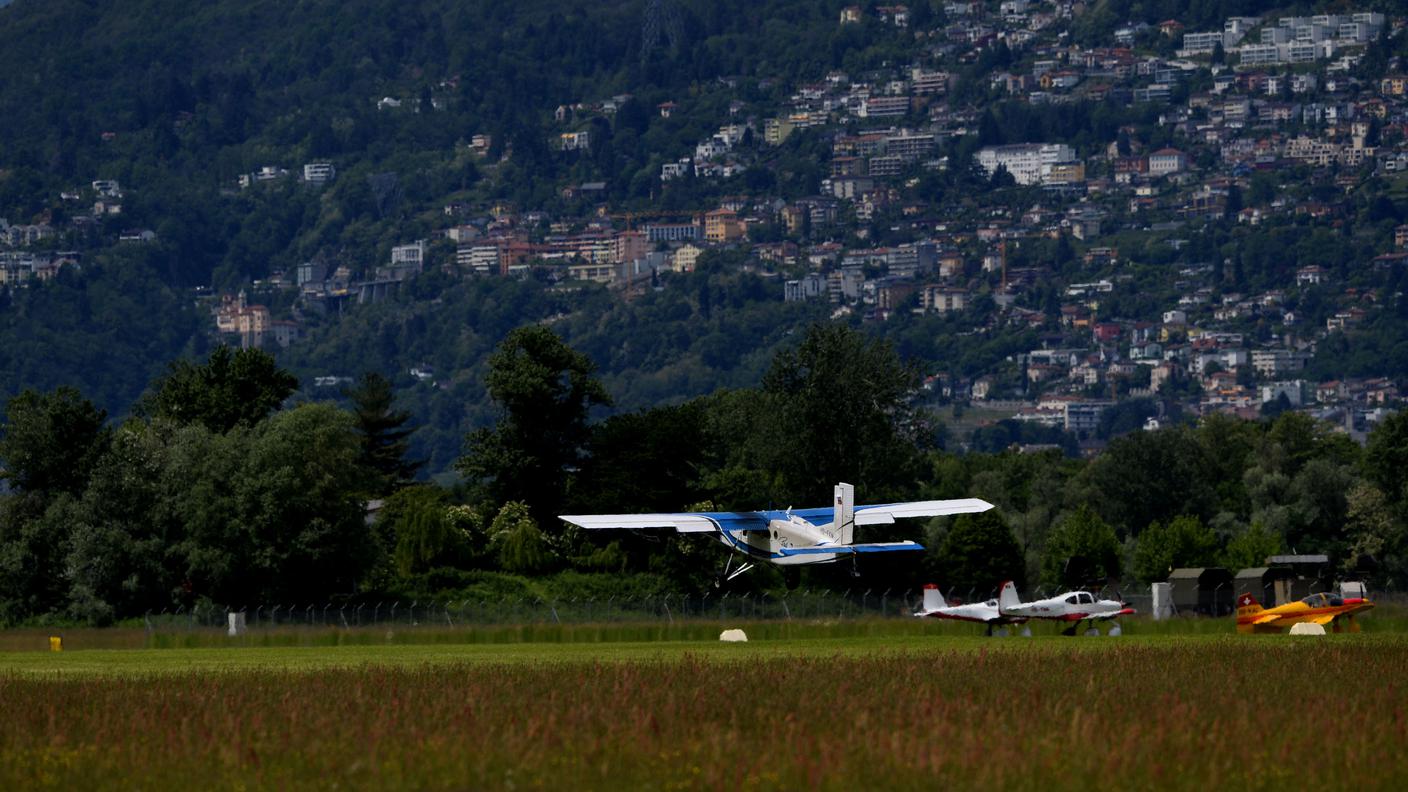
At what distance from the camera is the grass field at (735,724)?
28.7 m

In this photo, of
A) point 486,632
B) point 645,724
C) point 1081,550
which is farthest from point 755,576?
point 645,724

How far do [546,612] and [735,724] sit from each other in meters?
45.9

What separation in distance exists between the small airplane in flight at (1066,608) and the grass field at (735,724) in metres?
19.1

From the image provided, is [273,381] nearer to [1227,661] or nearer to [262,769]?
[1227,661]

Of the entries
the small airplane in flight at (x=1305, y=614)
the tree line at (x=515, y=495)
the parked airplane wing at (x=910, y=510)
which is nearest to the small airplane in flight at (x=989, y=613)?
the parked airplane wing at (x=910, y=510)

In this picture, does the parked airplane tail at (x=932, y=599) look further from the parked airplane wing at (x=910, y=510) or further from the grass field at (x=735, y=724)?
the grass field at (x=735, y=724)

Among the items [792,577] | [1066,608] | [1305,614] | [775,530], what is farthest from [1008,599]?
[792,577]

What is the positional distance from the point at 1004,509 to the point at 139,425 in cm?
7967

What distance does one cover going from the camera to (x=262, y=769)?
97.1ft

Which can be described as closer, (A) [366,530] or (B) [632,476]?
(A) [366,530]

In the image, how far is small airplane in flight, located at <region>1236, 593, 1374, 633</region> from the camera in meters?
67.7

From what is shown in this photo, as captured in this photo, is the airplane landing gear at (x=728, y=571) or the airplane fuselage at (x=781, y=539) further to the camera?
the airplane fuselage at (x=781, y=539)

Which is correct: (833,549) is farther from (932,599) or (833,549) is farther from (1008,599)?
(1008,599)

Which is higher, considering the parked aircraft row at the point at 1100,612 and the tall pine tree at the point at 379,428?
the tall pine tree at the point at 379,428
